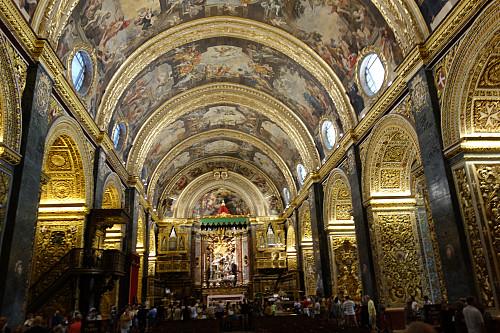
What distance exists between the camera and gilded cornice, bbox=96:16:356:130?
14484 millimetres

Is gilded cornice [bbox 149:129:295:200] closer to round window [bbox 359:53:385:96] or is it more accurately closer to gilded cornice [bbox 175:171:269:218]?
gilded cornice [bbox 175:171:269:218]

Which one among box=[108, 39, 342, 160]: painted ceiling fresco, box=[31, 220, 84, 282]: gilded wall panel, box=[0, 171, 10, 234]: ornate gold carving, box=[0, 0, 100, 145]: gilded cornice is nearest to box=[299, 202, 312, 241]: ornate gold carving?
box=[108, 39, 342, 160]: painted ceiling fresco

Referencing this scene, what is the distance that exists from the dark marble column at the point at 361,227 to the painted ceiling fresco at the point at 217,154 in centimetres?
1150

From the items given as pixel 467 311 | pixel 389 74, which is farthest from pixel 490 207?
pixel 389 74

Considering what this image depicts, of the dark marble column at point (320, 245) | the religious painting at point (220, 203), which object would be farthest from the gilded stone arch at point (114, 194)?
the religious painting at point (220, 203)

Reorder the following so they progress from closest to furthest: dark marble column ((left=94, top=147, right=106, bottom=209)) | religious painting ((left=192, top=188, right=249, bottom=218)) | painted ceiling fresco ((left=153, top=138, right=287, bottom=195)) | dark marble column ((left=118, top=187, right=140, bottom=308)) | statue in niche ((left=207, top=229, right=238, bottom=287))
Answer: dark marble column ((left=94, top=147, right=106, bottom=209))
dark marble column ((left=118, top=187, right=140, bottom=308))
painted ceiling fresco ((left=153, top=138, right=287, bottom=195))
statue in niche ((left=207, top=229, right=238, bottom=287))
religious painting ((left=192, top=188, right=249, bottom=218))

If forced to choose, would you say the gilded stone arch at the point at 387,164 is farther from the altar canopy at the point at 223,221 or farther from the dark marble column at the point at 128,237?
the altar canopy at the point at 223,221

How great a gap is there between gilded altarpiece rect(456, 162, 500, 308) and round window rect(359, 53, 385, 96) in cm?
497

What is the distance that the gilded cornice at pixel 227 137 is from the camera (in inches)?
931

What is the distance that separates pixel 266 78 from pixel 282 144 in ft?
17.7

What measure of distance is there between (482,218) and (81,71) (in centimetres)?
1188

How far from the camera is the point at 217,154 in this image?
2820 cm

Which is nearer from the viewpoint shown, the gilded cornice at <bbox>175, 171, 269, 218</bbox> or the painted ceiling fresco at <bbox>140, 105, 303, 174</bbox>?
the painted ceiling fresco at <bbox>140, 105, 303, 174</bbox>

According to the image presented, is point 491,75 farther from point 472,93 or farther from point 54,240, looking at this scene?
point 54,240
